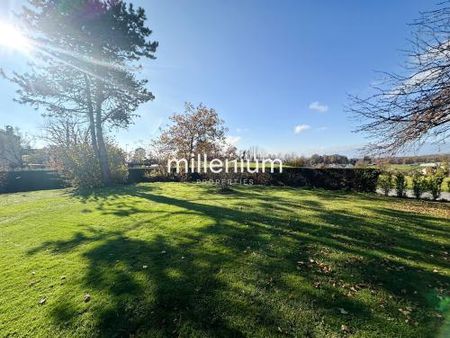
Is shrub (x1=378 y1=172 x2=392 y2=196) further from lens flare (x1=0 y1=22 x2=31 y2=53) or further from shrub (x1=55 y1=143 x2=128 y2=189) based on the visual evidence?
lens flare (x1=0 y1=22 x2=31 y2=53)

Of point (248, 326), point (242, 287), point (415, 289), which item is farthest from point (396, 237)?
point (248, 326)

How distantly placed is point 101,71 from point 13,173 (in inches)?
522

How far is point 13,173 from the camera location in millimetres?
20578

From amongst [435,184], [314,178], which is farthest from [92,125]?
[435,184]

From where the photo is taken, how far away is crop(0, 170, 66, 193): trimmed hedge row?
65.4 feet

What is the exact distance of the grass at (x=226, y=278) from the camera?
2873mm

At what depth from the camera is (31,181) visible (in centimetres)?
2091

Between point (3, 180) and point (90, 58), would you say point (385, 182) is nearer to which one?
point (90, 58)

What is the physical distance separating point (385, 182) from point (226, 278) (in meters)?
14.3

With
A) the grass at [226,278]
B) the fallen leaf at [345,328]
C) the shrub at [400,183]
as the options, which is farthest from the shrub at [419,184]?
the fallen leaf at [345,328]

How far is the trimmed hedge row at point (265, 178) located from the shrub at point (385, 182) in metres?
0.50

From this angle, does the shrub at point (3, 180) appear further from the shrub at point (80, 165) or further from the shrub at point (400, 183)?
the shrub at point (400, 183)

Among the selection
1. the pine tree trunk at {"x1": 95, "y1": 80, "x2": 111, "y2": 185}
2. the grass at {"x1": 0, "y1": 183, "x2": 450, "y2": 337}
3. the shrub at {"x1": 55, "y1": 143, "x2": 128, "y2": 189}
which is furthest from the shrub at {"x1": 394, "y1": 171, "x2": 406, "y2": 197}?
the shrub at {"x1": 55, "y1": 143, "x2": 128, "y2": 189}

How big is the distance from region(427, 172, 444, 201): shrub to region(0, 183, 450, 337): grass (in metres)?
7.55
